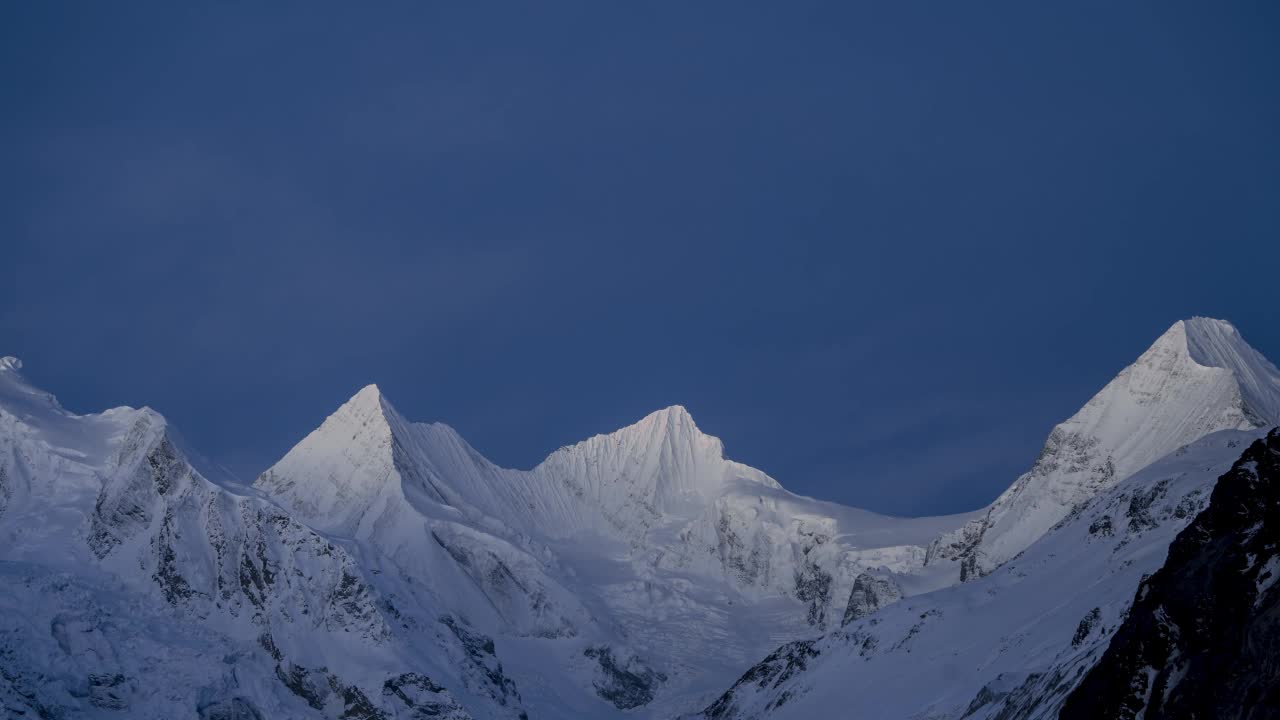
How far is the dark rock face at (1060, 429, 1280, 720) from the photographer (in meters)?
42.6

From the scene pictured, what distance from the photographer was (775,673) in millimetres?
174500

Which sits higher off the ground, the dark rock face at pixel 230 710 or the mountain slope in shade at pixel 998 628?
the dark rock face at pixel 230 710

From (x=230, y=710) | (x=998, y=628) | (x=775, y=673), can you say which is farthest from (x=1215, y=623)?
(x=230, y=710)

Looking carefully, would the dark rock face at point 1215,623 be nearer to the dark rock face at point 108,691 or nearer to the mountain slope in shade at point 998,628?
the mountain slope in shade at point 998,628

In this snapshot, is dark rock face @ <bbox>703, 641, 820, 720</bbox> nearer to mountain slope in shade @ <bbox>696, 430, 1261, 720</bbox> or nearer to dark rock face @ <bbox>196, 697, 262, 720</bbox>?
mountain slope in shade @ <bbox>696, 430, 1261, 720</bbox>

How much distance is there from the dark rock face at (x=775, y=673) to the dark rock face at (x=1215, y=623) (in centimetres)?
11546

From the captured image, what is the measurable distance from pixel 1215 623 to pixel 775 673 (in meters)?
133

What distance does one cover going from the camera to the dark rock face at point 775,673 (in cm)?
16812

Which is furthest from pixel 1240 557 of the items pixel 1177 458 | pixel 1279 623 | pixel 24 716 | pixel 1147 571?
pixel 24 716

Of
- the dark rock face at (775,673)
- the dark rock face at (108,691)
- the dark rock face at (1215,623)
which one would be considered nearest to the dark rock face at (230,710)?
the dark rock face at (108,691)

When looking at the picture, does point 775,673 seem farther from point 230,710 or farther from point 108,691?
point 108,691

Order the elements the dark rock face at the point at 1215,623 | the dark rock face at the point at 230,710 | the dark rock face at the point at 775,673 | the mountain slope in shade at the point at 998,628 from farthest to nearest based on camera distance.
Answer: the dark rock face at the point at 230,710 < the dark rock face at the point at 775,673 < the mountain slope in shade at the point at 998,628 < the dark rock face at the point at 1215,623

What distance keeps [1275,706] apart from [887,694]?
103 meters

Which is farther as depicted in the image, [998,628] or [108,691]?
[108,691]
